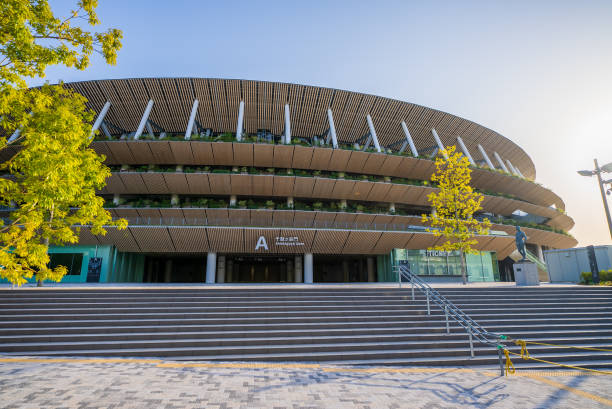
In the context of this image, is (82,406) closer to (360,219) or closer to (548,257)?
(360,219)

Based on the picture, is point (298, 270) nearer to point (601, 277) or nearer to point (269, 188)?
point (269, 188)

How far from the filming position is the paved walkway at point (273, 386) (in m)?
4.95

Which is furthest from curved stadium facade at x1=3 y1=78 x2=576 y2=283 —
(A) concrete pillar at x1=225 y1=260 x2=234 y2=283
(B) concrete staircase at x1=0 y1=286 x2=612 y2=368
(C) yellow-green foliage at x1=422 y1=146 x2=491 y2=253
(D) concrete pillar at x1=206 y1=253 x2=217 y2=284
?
(B) concrete staircase at x1=0 y1=286 x2=612 y2=368

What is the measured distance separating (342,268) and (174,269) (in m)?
18.7

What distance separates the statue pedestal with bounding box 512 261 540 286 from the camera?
16.7 metres

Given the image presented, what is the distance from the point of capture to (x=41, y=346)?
834 cm

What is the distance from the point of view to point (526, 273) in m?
16.8

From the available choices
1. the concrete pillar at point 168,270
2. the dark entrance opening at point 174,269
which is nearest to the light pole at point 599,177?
the dark entrance opening at point 174,269

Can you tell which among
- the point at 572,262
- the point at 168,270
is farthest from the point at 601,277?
the point at 168,270

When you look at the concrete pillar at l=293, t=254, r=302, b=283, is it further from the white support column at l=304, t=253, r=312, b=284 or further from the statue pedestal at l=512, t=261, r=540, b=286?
the statue pedestal at l=512, t=261, r=540, b=286

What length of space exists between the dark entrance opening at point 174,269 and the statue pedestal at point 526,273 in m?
28.0

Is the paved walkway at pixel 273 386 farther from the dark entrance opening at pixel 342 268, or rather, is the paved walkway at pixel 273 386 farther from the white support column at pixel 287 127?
the dark entrance opening at pixel 342 268

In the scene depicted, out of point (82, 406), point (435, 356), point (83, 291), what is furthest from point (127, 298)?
point (435, 356)

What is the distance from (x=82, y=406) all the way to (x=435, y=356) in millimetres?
7762
